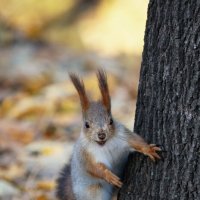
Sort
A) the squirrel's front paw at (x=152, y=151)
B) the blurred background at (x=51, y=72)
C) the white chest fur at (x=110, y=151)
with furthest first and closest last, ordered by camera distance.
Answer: the blurred background at (x=51, y=72) → the white chest fur at (x=110, y=151) → the squirrel's front paw at (x=152, y=151)

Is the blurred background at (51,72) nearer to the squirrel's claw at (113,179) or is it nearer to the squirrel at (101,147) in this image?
the squirrel at (101,147)

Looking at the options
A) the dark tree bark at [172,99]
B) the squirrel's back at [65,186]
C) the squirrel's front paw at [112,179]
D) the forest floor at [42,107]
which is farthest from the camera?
the forest floor at [42,107]

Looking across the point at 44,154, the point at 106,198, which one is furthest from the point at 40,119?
the point at 106,198

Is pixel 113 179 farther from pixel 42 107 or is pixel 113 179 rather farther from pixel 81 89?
pixel 42 107

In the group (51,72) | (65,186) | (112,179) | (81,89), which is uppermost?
(81,89)

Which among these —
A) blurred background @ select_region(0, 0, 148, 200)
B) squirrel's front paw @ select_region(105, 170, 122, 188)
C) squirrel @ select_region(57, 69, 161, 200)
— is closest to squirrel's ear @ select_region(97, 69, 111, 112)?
squirrel @ select_region(57, 69, 161, 200)

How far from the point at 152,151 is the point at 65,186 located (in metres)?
0.84

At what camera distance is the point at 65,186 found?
3.52 metres

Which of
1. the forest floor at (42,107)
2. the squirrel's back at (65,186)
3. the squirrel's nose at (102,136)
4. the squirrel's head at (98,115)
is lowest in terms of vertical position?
the forest floor at (42,107)

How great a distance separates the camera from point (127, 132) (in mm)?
3031

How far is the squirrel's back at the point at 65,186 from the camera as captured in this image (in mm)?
3470

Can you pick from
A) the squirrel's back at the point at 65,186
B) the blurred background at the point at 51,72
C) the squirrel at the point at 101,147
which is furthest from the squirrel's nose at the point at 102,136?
the blurred background at the point at 51,72

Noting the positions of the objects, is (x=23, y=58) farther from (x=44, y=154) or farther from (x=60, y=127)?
(x=44, y=154)

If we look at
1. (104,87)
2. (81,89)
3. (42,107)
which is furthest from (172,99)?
(42,107)
